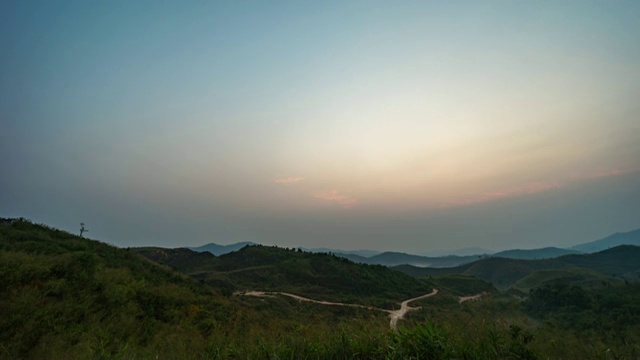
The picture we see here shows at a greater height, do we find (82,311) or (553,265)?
(82,311)

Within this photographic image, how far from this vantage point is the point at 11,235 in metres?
19.8

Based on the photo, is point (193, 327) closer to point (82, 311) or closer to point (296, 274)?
point (82, 311)

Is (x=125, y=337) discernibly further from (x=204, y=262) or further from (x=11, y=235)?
(x=204, y=262)

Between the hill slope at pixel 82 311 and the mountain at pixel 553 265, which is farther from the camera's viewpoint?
the mountain at pixel 553 265

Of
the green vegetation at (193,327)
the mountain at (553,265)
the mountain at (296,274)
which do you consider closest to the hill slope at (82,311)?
the green vegetation at (193,327)

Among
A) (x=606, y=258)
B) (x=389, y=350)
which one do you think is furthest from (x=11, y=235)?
(x=606, y=258)

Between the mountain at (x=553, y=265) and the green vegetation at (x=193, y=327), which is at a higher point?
the green vegetation at (x=193, y=327)

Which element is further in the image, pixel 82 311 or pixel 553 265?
pixel 553 265

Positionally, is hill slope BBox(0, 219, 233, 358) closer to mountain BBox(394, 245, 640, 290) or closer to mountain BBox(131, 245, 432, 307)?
mountain BBox(131, 245, 432, 307)

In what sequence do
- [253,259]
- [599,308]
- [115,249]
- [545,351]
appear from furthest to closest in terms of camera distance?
[253,259], [599,308], [115,249], [545,351]

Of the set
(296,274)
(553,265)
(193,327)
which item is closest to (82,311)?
(193,327)

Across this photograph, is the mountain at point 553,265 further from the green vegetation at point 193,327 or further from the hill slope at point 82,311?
the hill slope at point 82,311

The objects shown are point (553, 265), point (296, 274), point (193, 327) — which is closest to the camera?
point (193, 327)

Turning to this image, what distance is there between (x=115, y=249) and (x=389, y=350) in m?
31.1
